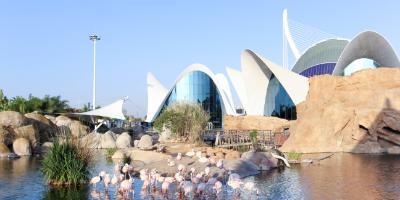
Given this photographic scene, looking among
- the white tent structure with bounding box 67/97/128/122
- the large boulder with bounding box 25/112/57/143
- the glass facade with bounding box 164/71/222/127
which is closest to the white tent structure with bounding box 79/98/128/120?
the white tent structure with bounding box 67/97/128/122

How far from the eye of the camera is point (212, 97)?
6100 centimetres

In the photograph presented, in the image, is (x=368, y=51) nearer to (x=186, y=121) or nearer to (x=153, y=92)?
(x=186, y=121)

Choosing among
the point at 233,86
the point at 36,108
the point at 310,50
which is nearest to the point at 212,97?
the point at 233,86

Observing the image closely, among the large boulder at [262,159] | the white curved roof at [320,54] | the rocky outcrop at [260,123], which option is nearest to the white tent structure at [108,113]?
the rocky outcrop at [260,123]

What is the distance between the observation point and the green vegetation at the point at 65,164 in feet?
41.4

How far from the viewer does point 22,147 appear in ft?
80.6

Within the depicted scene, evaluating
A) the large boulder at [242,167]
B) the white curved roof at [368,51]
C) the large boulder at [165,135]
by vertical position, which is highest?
the white curved roof at [368,51]

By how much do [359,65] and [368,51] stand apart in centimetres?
185

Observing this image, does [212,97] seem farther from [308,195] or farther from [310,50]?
[308,195]

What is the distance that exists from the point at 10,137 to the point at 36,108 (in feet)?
59.3

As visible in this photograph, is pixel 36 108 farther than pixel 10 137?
Yes

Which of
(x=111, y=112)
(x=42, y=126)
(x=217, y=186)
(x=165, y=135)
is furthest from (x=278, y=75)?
(x=217, y=186)

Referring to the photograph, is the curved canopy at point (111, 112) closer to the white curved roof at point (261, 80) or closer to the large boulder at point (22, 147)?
the white curved roof at point (261, 80)

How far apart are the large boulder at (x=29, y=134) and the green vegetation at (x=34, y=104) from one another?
13.5 meters
